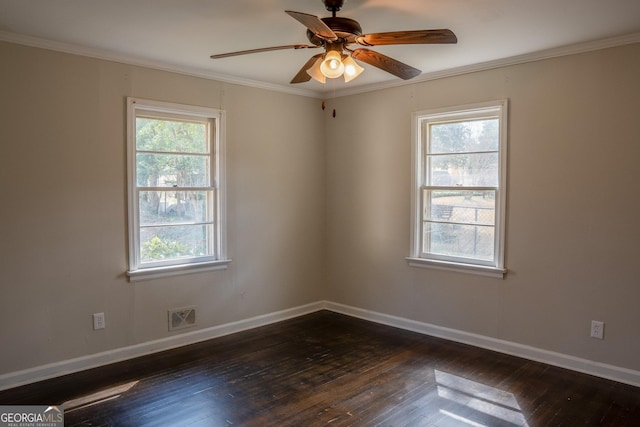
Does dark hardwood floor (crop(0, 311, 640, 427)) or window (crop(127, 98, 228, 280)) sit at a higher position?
window (crop(127, 98, 228, 280))

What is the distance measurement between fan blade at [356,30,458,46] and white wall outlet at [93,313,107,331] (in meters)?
2.83

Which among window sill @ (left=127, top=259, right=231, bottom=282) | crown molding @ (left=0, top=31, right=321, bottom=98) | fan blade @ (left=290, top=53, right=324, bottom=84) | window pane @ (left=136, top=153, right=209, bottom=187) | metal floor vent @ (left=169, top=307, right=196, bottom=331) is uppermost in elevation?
crown molding @ (left=0, top=31, right=321, bottom=98)

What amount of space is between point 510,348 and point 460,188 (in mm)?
1425

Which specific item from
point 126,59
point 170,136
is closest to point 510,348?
point 170,136

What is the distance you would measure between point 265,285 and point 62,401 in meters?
2.11

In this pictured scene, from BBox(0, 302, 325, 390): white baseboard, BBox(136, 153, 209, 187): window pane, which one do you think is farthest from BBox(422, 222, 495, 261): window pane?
BBox(136, 153, 209, 187): window pane

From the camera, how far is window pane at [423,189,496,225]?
12.8 ft

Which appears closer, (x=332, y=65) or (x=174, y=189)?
(x=332, y=65)

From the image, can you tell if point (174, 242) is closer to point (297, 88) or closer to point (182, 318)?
point (182, 318)

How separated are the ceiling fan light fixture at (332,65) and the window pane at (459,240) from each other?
2178 mm

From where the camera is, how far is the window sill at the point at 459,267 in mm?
3789

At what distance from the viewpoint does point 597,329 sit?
3307 millimetres

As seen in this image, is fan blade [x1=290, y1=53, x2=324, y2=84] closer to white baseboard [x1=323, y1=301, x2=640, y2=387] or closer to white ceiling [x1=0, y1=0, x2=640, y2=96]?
white ceiling [x1=0, y1=0, x2=640, y2=96]

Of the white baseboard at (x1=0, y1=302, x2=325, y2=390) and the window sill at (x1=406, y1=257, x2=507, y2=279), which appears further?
the window sill at (x1=406, y1=257, x2=507, y2=279)
